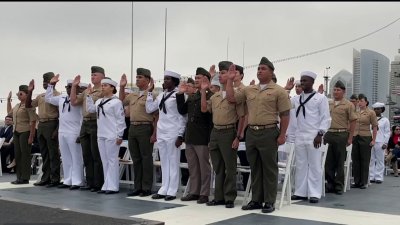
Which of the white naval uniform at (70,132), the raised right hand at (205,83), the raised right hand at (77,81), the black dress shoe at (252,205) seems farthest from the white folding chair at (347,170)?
the raised right hand at (77,81)

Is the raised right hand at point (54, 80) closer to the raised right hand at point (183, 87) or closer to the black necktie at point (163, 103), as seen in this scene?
the black necktie at point (163, 103)

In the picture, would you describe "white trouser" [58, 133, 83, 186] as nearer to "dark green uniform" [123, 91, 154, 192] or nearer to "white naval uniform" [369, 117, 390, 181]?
"dark green uniform" [123, 91, 154, 192]

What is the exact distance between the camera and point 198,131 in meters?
6.27

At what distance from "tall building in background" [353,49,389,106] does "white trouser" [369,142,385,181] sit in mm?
1383

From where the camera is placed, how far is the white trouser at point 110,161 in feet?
23.3

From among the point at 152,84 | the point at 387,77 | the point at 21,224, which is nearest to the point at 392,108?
the point at 387,77

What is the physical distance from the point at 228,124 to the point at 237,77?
0.60 metres

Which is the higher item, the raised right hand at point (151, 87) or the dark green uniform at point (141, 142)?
the raised right hand at point (151, 87)

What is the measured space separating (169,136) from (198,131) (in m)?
0.46

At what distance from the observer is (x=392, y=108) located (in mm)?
14805

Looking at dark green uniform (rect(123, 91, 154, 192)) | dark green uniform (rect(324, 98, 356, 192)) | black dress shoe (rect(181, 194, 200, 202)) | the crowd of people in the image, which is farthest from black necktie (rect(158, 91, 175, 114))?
dark green uniform (rect(324, 98, 356, 192))

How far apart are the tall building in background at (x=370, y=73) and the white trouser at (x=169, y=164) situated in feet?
21.1

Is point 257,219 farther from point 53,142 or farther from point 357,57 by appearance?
point 357,57

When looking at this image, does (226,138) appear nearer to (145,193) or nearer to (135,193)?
(145,193)
